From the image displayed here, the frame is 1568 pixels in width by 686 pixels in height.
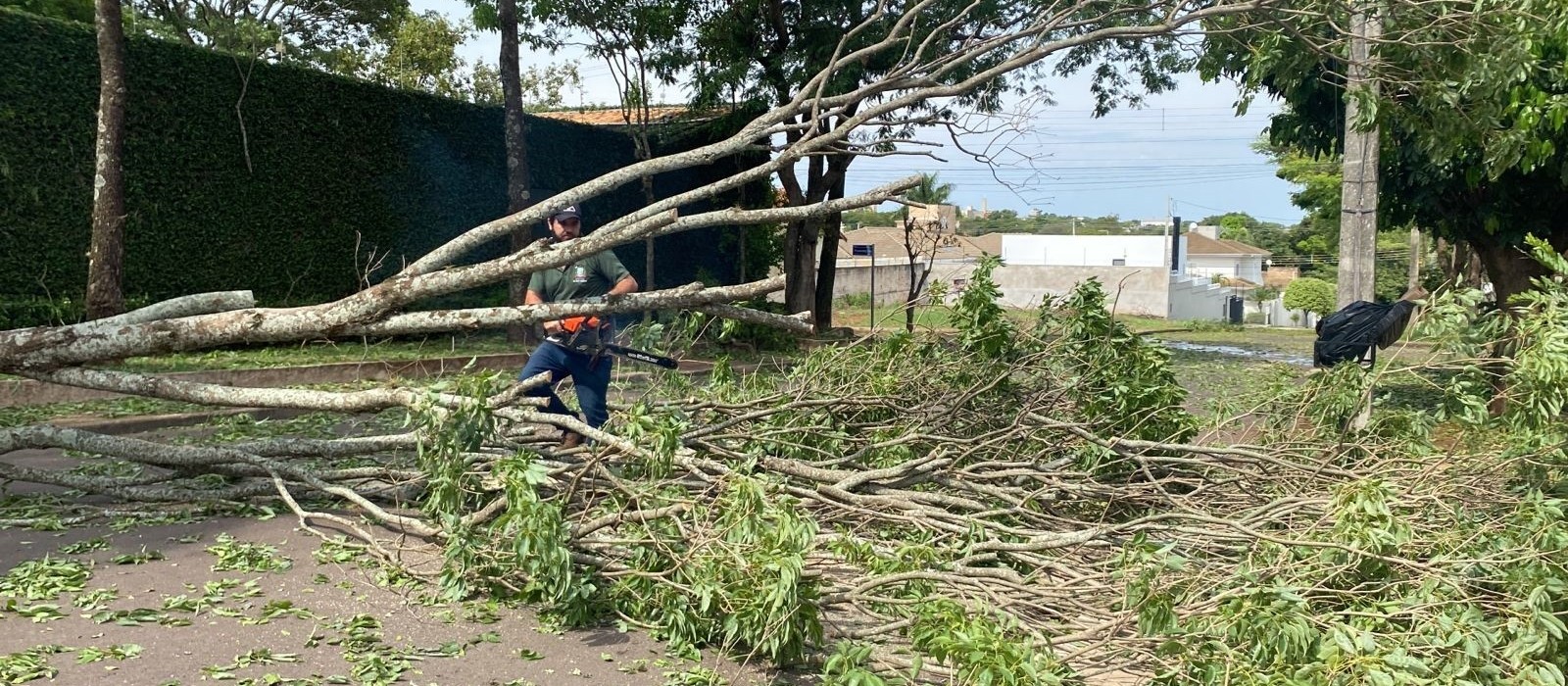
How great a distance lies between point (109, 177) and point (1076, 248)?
68.6 meters

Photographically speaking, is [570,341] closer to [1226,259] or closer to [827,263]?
[827,263]

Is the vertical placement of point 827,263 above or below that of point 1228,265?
below

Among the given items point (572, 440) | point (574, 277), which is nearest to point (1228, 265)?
point (574, 277)

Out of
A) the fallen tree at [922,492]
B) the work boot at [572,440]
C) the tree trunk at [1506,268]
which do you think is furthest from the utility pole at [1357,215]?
the work boot at [572,440]

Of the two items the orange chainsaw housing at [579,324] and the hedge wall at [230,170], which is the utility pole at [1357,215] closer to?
the orange chainsaw housing at [579,324]

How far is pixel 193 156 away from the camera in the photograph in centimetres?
1227

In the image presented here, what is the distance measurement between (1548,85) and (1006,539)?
6.80 m

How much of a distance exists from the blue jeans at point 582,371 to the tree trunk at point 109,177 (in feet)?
20.8

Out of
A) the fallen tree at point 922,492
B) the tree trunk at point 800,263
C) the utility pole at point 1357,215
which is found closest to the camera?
the fallen tree at point 922,492

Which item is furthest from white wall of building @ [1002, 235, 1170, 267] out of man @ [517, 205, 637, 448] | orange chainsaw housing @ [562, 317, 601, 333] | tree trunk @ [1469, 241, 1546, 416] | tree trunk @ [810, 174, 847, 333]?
orange chainsaw housing @ [562, 317, 601, 333]

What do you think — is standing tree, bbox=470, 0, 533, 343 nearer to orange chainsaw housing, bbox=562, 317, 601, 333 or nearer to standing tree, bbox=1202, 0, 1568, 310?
orange chainsaw housing, bbox=562, 317, 601, 333

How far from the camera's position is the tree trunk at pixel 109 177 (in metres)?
10.1

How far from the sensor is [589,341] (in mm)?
6086

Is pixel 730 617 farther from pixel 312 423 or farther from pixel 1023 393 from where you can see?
pixel 312 423
